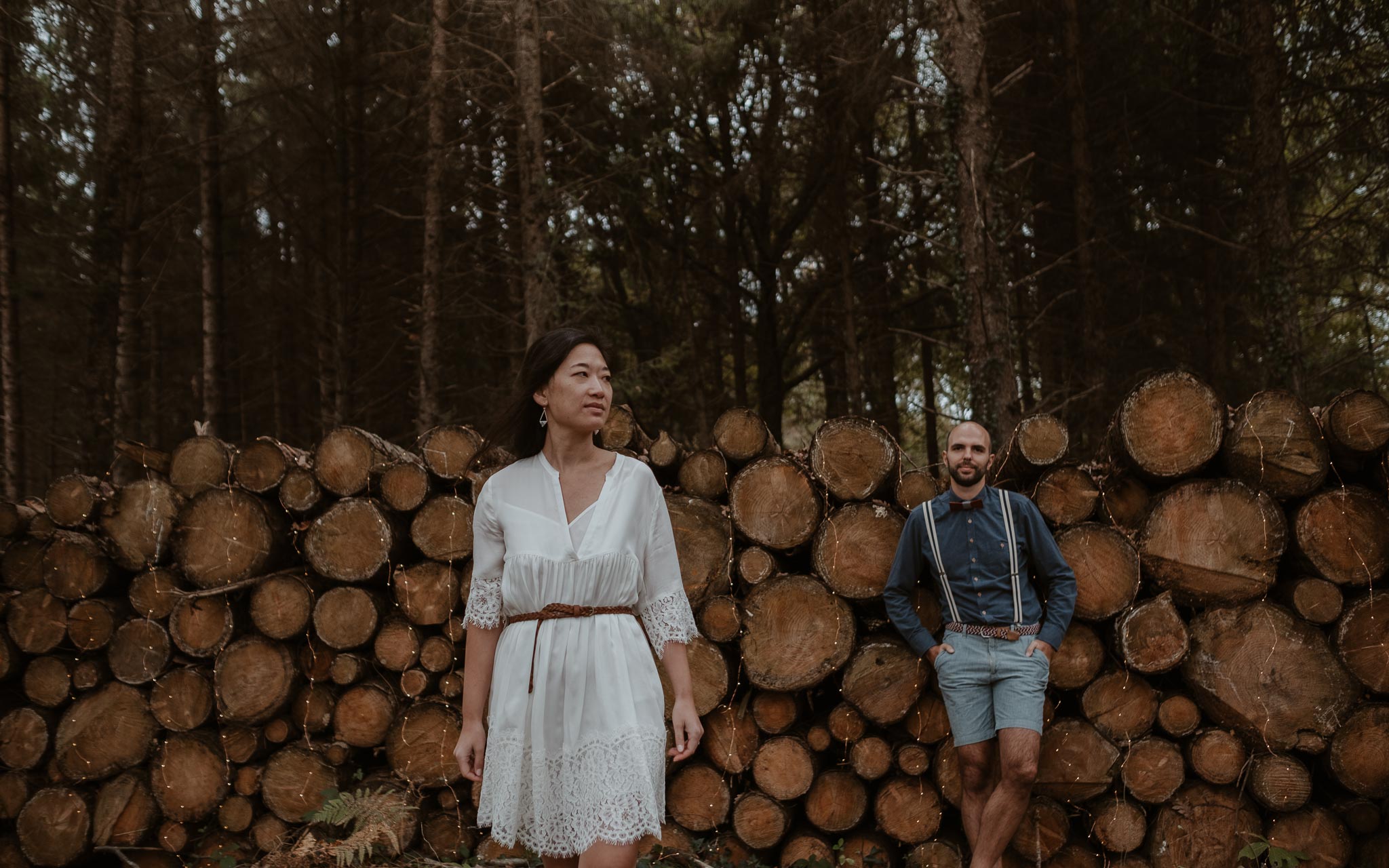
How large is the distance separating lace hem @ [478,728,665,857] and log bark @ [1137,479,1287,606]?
8.28 feet

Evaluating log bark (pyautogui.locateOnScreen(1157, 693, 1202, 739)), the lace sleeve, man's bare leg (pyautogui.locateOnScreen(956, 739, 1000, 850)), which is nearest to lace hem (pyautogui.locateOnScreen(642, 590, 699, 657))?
the lace sleeve

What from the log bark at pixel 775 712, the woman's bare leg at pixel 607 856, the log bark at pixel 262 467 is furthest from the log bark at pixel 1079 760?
the log bark at pixel 262 467

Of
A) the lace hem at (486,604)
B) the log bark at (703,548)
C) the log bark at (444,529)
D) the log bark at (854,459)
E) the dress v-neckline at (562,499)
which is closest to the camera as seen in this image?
the dress v-neckline at (562,499)

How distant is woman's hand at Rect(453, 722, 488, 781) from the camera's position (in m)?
2.46

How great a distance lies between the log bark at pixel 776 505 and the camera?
420 cm

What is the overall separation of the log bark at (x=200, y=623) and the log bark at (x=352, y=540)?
53 centimetres

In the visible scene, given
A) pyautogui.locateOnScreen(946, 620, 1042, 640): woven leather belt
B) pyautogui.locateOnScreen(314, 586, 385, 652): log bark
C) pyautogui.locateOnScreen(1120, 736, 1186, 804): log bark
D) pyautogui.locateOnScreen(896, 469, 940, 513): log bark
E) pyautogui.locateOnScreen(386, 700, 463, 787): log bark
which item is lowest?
pyautogui.locateOnScreen(1120, 736, 1186, 804): log bark

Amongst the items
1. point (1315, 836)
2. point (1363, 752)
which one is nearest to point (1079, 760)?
point (1315, 836)

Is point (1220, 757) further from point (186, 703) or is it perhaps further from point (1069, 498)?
point (186, 703)

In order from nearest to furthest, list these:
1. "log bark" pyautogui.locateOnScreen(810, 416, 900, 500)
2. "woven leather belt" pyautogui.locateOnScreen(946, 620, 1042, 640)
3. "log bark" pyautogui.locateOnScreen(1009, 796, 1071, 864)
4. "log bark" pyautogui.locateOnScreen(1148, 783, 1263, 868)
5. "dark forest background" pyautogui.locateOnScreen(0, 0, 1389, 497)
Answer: "woven leather belt" pyautogui.locateOnScreen(946, 620, 1042, 640), "log bark" pyautogui.locateOnScreen(1148, 783, 1263, 868), "log bark" pyautogui.locateOnScreen(1009, 796, 1071, 864), "log bark" pyautogui.locateOnScreen(810, 416, 900, 500), "dark forest background" pyautogui.locateOnScreen(0, 0, 1389, 497)

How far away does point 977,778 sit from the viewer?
12.3 feet

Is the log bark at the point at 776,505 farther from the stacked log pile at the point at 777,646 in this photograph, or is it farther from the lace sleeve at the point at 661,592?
the lace sleeve at the point at 661,592

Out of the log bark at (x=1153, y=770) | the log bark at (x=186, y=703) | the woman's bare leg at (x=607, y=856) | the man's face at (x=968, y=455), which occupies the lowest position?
the log bark at (x=1153, y=770)

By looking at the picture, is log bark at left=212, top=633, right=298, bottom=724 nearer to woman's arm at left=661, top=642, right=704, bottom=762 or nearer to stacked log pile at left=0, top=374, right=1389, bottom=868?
stacked log pile at left=0, top=374, right=1389, bottom=868
